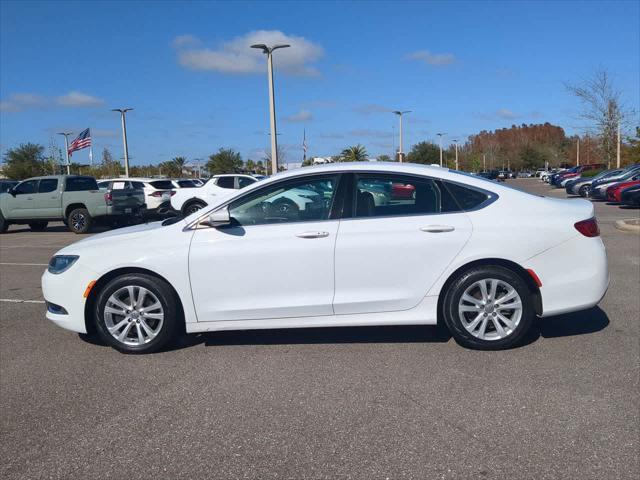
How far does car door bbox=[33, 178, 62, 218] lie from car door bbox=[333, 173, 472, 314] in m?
14.8

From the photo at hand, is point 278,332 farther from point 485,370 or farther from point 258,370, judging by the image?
point 485,370

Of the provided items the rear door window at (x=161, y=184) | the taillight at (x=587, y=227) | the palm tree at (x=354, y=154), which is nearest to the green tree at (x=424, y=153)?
the palm tree at (x=354, y=154)

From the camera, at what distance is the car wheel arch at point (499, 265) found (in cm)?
494

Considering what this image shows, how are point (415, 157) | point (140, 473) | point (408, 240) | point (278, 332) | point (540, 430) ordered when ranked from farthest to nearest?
point (415, 157) < point (278, 332) < point (408, 240) < point (540, 430) < point (140, 473)

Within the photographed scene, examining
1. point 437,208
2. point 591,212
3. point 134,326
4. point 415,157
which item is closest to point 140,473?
point 134,326

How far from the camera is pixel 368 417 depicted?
3.78 meters

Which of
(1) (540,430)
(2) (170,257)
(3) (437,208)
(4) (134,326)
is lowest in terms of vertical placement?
(1) (540,430)

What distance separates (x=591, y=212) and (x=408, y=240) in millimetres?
1721

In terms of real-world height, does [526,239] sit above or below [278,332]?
above

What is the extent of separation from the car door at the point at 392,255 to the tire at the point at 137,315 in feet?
4.82

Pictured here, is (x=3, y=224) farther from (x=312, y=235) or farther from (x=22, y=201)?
(x=312, y=235)

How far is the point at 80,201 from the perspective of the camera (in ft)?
56.1

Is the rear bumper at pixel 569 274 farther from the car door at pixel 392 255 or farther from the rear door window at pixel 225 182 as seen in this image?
the rear door window at pixel 225 182

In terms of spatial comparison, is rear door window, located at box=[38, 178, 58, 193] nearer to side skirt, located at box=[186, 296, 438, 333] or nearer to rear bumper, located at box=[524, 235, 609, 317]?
side skirt, located at box=[186, 296, 438, 333]
